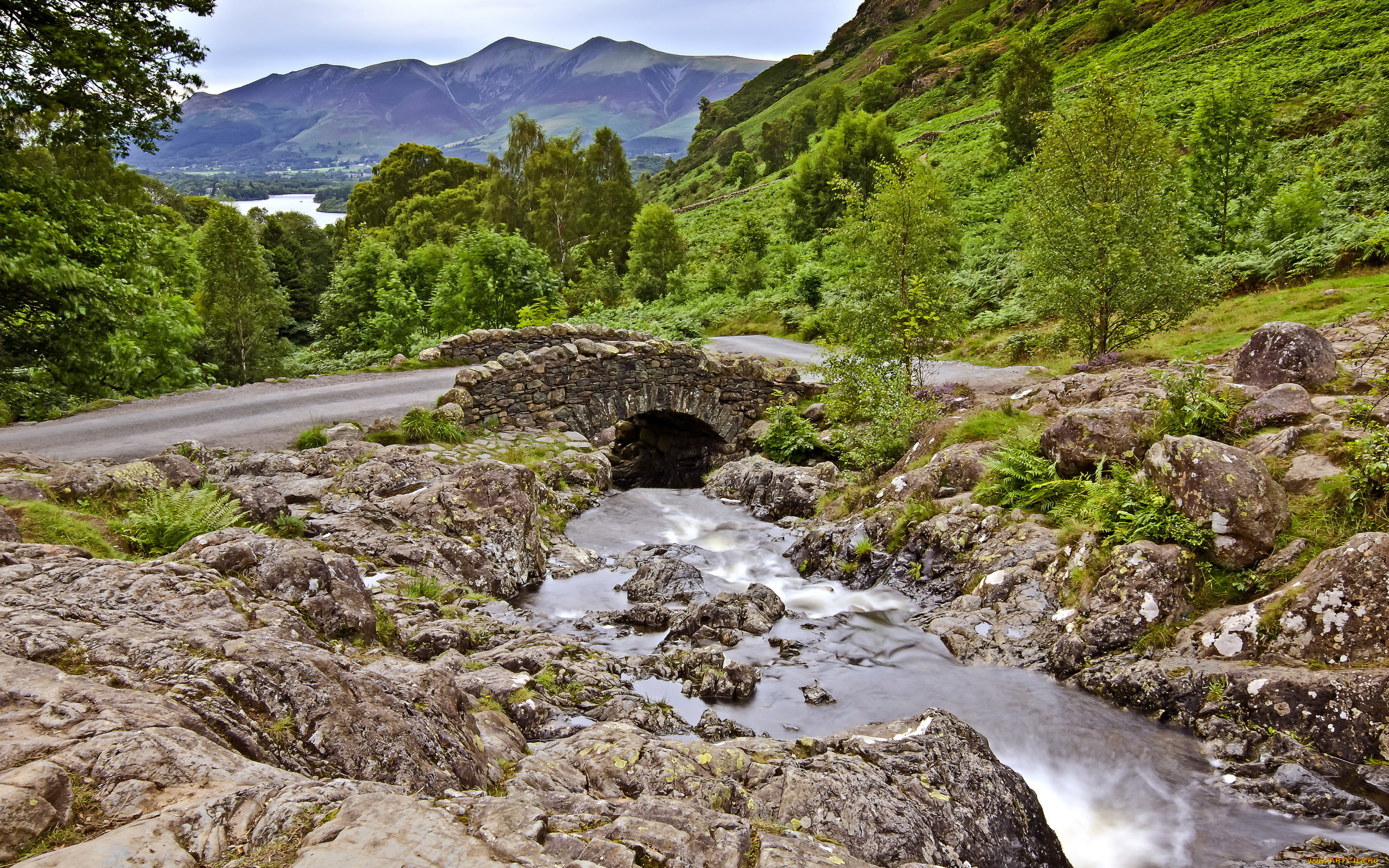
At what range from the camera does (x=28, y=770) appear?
2584 mm

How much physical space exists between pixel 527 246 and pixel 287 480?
64.6 ft

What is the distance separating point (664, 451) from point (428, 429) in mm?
9197

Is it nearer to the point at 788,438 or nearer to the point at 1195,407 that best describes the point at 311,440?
the point at 788,438

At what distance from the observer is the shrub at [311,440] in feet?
40.8

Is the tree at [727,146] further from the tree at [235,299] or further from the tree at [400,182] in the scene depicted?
the tree at [235,299]

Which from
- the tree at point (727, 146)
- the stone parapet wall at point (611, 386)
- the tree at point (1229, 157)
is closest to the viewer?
the stone parapet wall at point (611, 386)

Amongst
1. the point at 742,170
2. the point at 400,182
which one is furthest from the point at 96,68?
the point at 742,170

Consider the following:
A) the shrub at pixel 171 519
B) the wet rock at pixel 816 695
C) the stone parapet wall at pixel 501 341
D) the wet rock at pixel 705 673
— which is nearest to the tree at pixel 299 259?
the stone parapet wall at pixel 501 341

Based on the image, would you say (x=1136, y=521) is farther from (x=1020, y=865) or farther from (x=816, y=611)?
(x=1020, y=865)

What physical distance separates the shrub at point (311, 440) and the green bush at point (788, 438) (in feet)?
33.4

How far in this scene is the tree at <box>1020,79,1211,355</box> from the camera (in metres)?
15.5

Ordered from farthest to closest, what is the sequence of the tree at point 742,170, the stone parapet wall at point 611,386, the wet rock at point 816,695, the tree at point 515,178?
the tree at point 742,170
the tree at point 515,178
the stone parapet wall at point 611,386
the wet rock at point 816,695

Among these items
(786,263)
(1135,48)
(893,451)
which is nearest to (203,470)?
(893,451)

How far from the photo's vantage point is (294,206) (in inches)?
3888
